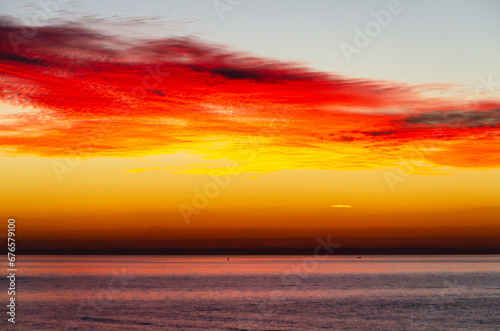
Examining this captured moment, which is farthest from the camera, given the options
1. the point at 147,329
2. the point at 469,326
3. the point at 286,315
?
the point at 286,315

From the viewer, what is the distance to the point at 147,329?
48.0 m

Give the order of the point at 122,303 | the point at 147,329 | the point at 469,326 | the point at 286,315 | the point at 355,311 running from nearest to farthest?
the point at 147,329 → the point at 469,326 → the point at 286,315 → the point at 355,311 → the point at 122,303

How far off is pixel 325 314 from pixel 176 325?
1773 cm

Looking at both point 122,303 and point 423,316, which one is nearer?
point 423,316

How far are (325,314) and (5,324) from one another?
32.4 meters

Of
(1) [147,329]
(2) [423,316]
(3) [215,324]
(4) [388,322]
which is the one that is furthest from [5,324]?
(2) [423,316]

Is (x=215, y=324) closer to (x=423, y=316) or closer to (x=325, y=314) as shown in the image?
(x=325, y=314)

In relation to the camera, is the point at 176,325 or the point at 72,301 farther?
the point at 72,301

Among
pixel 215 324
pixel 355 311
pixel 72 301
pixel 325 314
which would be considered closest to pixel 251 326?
pixel 215 324

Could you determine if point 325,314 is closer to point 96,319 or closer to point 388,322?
point 388,322

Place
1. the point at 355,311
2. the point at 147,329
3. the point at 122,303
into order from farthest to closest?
the point at 122,303 → the point at 355,311 → the point at 147,329

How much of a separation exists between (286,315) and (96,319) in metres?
19.6

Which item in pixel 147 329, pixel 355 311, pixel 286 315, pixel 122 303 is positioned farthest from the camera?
pixel 122 303

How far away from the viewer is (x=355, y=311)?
64.1 meters
